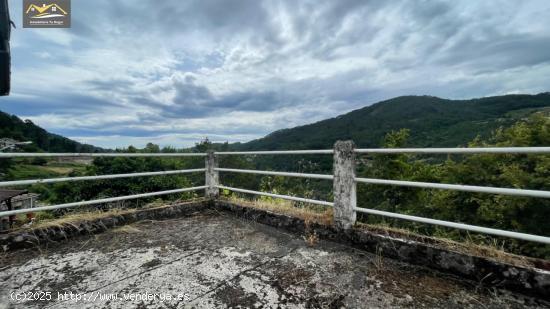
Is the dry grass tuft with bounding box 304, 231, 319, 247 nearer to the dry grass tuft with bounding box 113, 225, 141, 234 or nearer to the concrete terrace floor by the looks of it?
the concrete terrace floor

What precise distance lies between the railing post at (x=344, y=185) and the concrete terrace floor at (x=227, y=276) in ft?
0.92

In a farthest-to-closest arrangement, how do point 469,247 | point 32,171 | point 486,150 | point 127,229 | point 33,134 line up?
point 33,134 < point 32,171 < point 127,229 < point 469,247 < point 486,150

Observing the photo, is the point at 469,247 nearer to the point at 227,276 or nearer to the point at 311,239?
the point at 311,239

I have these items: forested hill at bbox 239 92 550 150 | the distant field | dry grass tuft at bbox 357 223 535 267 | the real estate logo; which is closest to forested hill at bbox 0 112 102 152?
the distant field

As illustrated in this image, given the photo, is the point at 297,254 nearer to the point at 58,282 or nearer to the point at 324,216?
the point at 324,216

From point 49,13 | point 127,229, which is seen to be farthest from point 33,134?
point 127,229

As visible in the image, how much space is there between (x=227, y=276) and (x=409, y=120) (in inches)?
3092

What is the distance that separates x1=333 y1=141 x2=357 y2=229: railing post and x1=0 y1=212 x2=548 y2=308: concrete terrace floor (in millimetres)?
281

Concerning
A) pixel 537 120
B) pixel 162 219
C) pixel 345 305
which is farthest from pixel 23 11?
pixel 537 120

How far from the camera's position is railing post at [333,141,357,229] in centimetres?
262

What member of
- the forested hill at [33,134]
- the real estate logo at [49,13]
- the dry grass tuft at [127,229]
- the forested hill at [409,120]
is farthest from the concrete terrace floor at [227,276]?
the forested hill at [409,120]

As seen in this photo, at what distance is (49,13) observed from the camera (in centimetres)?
522

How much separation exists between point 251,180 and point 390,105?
86.7 m

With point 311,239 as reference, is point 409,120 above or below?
above
